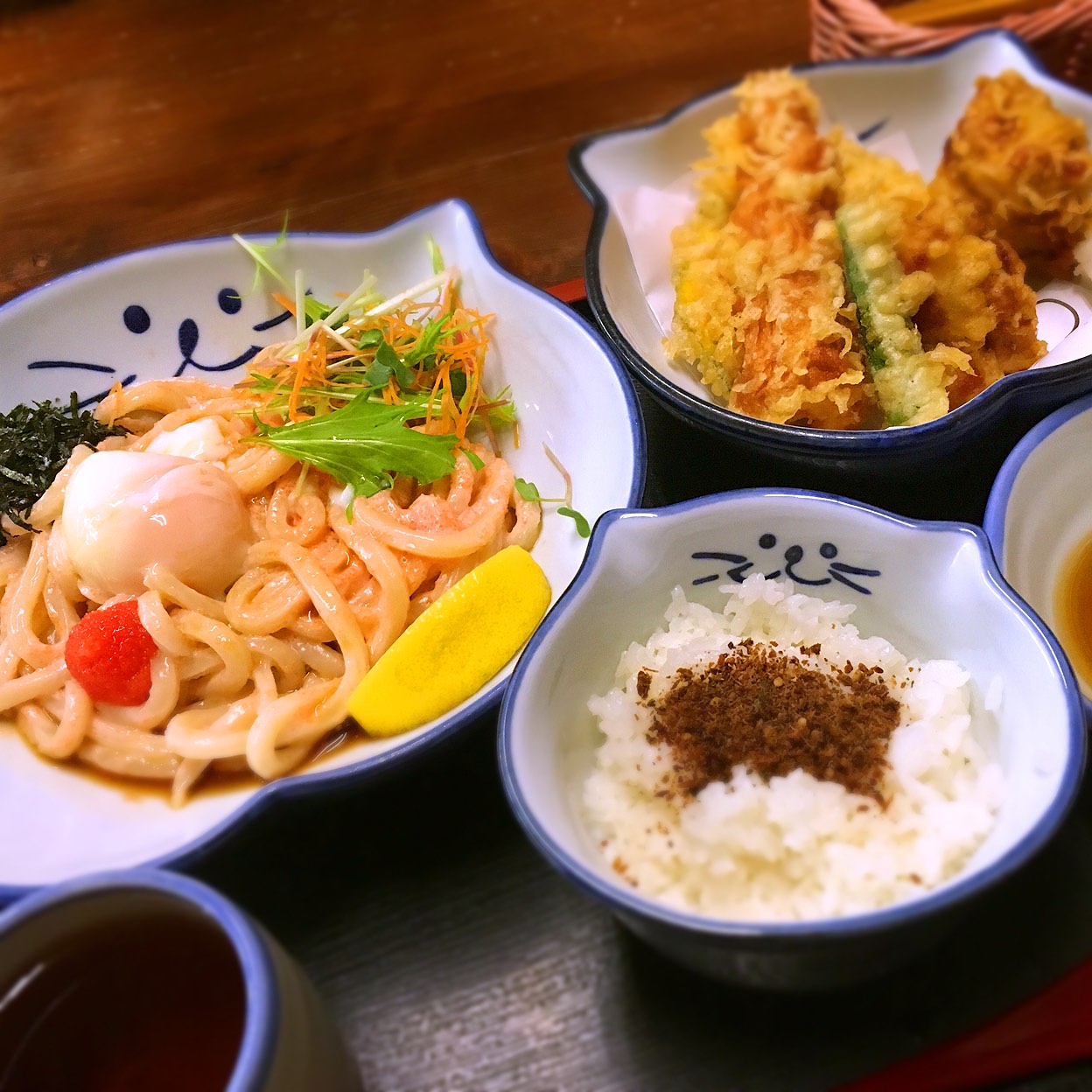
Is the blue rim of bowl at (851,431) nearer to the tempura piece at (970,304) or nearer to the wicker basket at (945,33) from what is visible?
the tempura piece at (970,304)

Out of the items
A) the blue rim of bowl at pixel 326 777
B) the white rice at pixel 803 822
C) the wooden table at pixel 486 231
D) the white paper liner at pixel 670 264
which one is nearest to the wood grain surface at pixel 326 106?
the wooden table at pixel 486 231

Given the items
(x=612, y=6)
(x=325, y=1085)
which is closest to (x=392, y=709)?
(x=325, y=1085)

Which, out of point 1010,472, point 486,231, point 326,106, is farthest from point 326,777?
point 326,106

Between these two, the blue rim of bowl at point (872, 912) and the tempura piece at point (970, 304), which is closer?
the blue rim of bowl at point (872, 912)

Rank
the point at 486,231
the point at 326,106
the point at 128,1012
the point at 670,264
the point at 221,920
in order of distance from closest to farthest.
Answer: the point at 221,920
the point at 128,1012
the point at 670,264
the point at 486,231
the point at 326,106

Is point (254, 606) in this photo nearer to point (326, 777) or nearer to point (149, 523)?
point (149, 523)

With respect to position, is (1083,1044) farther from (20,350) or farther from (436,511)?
(20,350)
